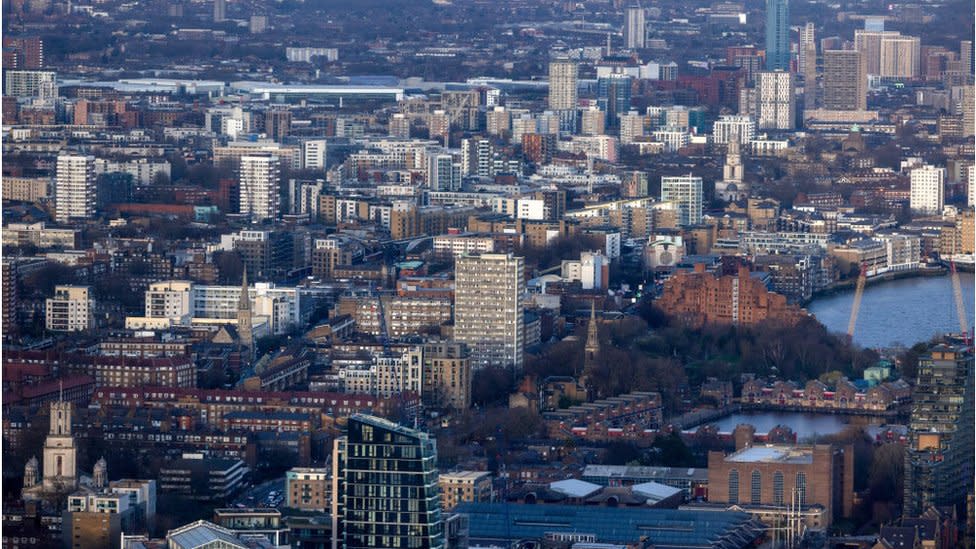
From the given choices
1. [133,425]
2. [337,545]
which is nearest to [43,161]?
[133,425]

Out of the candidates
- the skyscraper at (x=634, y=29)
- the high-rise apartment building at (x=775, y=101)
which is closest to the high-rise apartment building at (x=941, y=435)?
the high-rise apartment building at (x=775, y=101)

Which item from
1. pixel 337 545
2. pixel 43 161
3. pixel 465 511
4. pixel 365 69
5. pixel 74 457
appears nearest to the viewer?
pixel 337 545

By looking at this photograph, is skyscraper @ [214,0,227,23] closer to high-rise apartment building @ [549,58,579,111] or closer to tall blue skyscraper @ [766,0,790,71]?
tall blue skyscraper @ [766,0,790,71]

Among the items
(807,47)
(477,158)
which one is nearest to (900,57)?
(807,47)

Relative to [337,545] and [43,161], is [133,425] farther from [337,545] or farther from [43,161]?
[43,161]

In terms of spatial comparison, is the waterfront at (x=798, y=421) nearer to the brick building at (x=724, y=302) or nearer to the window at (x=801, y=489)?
the window at (x=801, y=489)

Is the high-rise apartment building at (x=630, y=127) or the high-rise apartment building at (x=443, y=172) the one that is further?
the high-rise apartment building at (x=630, y=127)

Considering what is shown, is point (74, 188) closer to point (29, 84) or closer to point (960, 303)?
point (960, 303)
